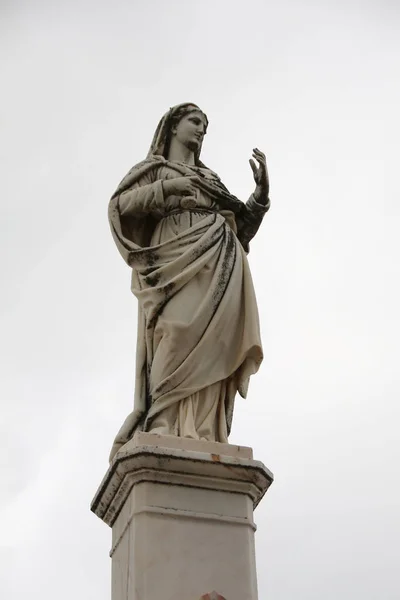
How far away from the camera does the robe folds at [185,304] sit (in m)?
7.76

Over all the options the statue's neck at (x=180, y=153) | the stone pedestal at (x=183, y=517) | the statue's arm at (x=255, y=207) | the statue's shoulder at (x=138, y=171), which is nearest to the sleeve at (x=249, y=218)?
the statue's arm at (x=255, y=207)

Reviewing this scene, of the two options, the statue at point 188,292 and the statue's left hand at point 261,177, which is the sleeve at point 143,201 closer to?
the statue at point 188,292

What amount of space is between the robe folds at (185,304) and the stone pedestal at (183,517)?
39cm

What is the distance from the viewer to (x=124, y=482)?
24.0ft

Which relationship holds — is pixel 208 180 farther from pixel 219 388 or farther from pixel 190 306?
pixel 219 388

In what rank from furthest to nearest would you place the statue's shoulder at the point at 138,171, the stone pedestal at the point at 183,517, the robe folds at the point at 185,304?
the statue's shoulder at the point at 138,171, the robe folds at the point at 185,304, the stone pedestal at the point at 183,517

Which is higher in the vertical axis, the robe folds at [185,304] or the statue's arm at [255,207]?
the statue's arm at [255,207]

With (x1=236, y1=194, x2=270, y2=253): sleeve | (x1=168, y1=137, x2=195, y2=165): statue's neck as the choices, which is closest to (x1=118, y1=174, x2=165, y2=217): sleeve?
(x1=168, y1=137, x2=195, y2=165): statue's neck

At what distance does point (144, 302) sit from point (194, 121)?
2289 mm

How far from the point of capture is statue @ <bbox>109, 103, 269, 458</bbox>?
25.5ft

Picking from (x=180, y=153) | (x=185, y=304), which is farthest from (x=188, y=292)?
(x=180, y=153)

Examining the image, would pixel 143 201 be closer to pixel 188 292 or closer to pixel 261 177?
pixel 188 292

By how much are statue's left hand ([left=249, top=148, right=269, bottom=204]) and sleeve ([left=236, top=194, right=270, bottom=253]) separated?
60mm

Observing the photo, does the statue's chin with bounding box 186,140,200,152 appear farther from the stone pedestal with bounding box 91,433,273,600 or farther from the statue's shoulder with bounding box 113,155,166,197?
the stone pedestal with bounding box 91,433,273,600
